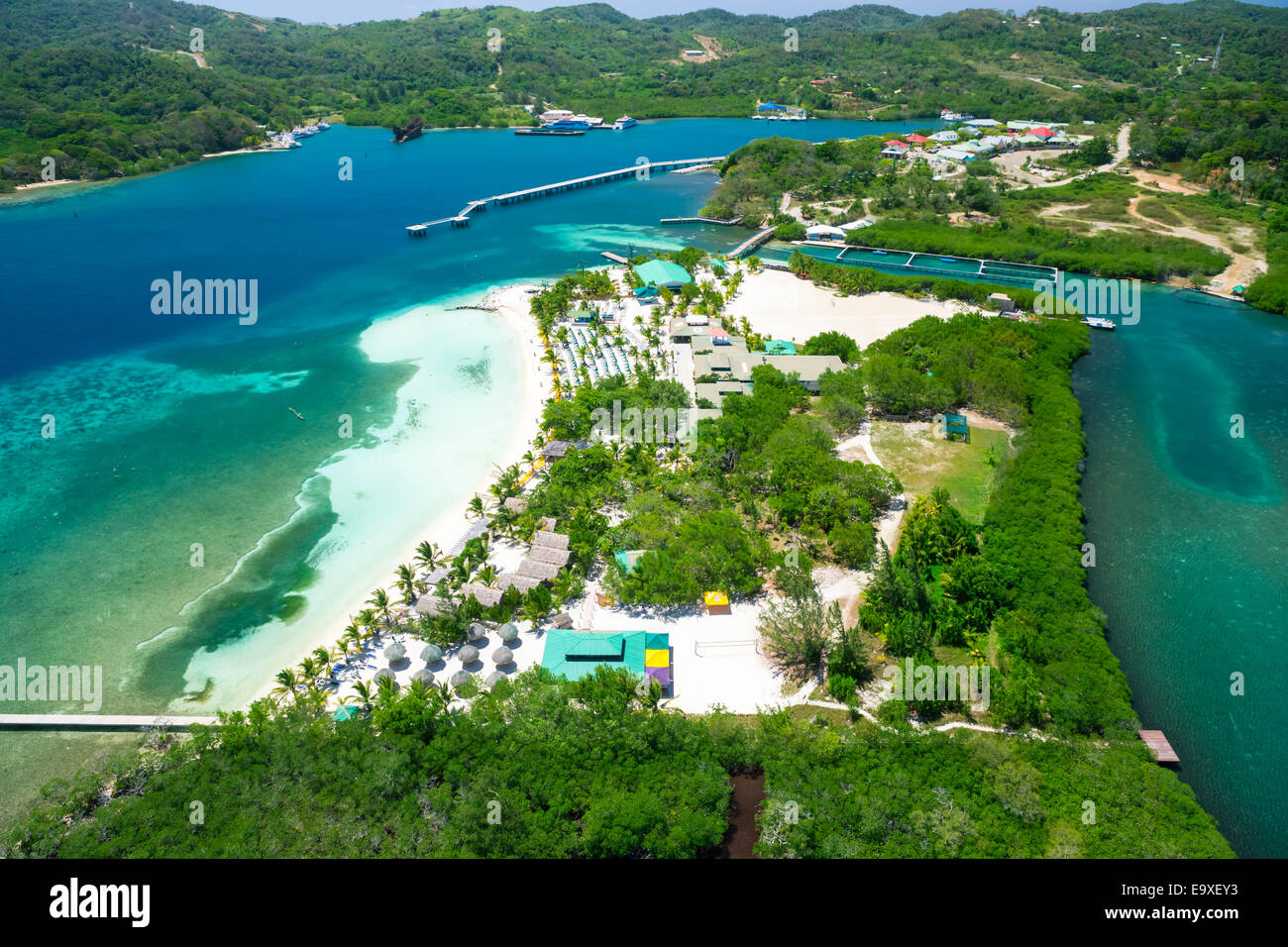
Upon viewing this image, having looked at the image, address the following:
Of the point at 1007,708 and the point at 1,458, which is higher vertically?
the point at 1,458

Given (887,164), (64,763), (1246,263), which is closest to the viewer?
(64,763)

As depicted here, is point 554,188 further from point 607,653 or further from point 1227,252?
point 607,653

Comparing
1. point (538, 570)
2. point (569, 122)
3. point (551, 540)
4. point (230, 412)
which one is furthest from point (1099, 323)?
point (569, 122)

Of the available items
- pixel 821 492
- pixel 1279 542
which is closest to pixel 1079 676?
pixel 821 492

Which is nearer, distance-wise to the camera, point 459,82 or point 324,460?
point 324,460

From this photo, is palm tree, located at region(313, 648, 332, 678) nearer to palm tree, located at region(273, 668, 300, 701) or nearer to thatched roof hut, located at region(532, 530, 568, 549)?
palm tree, located at region(273, 668, 300, 701)

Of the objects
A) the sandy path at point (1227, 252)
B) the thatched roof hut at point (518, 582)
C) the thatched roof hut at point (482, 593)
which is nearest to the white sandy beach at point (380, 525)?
the thatched roof hut at point (482, 593)

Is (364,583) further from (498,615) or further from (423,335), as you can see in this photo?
(423,335)
